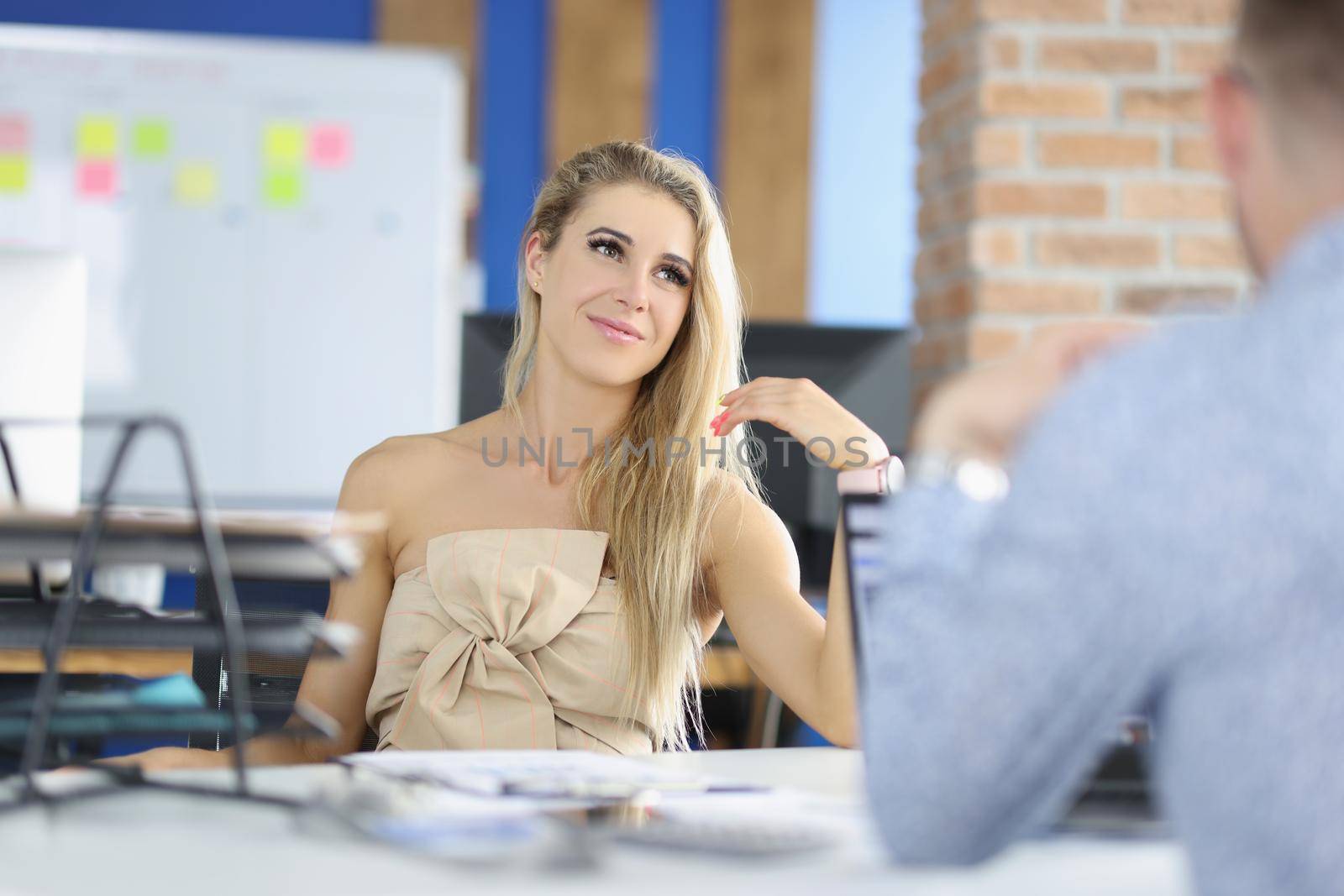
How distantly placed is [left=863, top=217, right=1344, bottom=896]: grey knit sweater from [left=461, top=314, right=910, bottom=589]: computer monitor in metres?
1.52

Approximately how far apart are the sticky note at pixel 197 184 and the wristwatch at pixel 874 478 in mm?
3237

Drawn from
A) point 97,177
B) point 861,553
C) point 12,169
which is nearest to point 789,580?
point 861,553

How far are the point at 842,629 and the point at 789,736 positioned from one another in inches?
32.9

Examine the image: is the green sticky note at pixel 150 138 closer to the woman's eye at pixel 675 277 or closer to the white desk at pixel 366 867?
the woman's eye at pixel 675 277

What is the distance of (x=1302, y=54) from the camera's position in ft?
2.23

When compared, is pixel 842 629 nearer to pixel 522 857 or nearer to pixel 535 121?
pixel 522 857

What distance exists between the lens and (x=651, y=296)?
1854 millimetres

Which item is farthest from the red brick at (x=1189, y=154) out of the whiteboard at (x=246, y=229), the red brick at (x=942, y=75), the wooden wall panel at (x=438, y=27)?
the wooden wall panel at (x=438, y=27)

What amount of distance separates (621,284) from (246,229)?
273 cm

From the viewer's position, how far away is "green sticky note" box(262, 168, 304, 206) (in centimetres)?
426

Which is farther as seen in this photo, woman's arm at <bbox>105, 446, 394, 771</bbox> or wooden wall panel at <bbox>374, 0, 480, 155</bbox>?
wooden wall panel at <bbox>374, 0, 480, 155</bbox>

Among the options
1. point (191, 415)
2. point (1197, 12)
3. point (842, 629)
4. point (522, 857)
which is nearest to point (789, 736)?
point (842, 629)

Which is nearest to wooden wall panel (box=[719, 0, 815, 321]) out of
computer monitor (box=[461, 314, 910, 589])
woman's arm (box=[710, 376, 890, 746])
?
computer monitor (box=[461, 314, 910, 589])

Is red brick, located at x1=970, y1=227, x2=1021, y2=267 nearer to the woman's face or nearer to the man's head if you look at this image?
the woman's face
